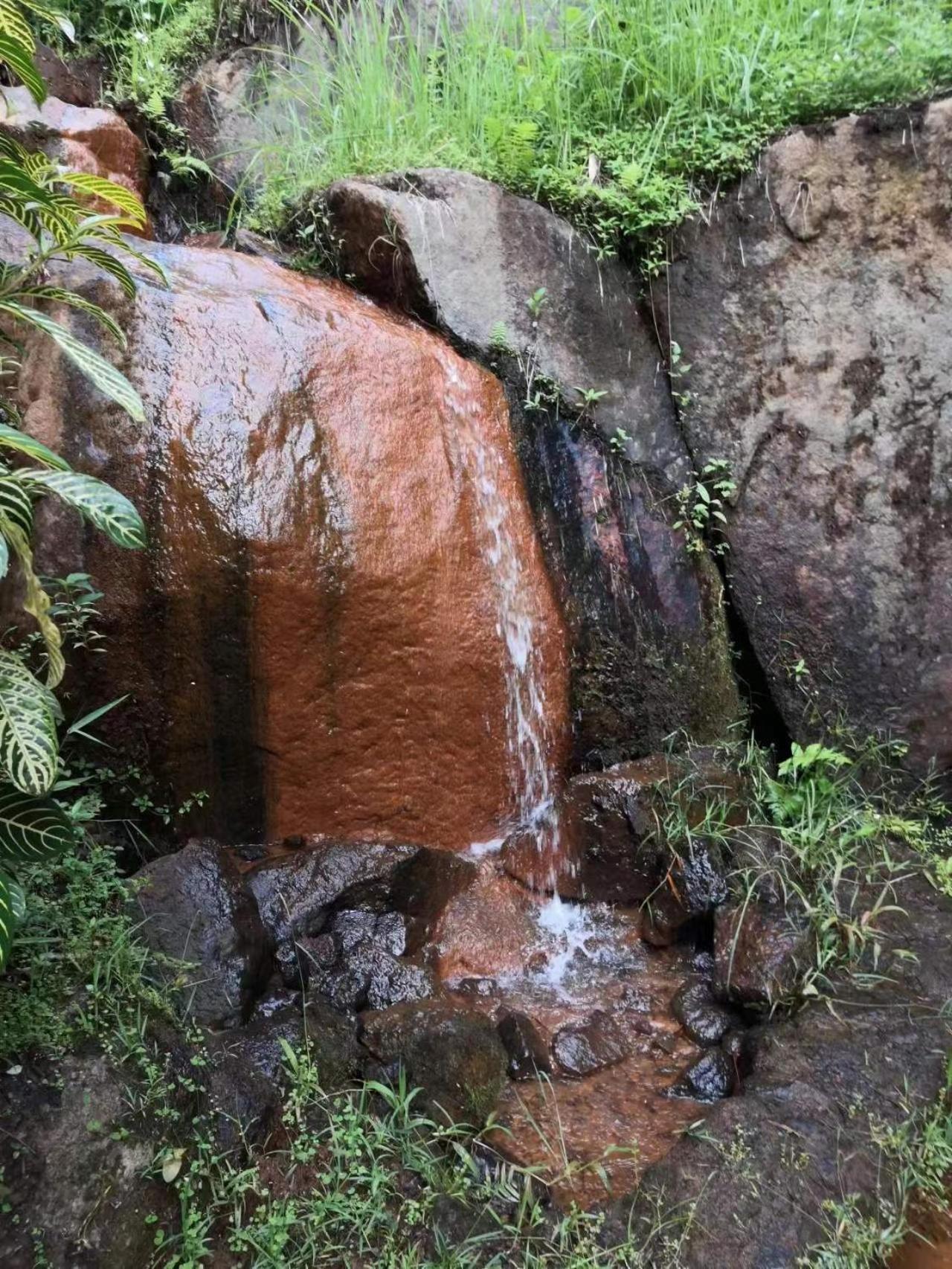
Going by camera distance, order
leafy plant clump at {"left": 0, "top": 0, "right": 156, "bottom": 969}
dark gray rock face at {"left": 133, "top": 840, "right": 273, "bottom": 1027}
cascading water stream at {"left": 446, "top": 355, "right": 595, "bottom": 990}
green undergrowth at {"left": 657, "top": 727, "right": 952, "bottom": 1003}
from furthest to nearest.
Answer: cascading water stream at {"left": 446, "top": 355, "right": 595, "bottom": 990}
green undergrowth at {"left": 657, "top": 727, "right": 952, "bottom": 1003}
dark gray rock face at {"left": 133, "top": 840, "right": 273, "bottom": 1027}
leafy plant clump at {"left": 0, "top": 0, "right": 156, "bottom": 969}

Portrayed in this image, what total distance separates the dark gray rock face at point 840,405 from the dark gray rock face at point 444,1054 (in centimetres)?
214

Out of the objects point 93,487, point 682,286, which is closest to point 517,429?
point 682,286

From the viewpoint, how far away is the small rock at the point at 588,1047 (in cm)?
263

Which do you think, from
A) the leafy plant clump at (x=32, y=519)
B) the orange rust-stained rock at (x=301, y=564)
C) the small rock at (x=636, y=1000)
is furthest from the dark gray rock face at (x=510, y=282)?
the small rock at (x=636, y=1000)

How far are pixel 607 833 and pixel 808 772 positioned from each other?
3.10 ft

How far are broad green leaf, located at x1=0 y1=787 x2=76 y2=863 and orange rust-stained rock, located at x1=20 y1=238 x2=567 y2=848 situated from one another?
95cm

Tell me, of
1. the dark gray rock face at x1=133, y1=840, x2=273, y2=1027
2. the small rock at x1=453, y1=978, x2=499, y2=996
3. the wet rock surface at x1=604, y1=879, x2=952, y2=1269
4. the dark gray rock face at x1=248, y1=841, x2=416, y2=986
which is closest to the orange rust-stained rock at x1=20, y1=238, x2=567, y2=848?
the dark gray rock face at x1=248, y1=841, x2=416, y2=986

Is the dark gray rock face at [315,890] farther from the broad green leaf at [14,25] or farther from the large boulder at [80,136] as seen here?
the large boulder at [80,136]

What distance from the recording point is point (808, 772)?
353cm

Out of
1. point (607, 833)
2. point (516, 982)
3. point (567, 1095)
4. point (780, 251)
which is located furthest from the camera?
point (780, 251)

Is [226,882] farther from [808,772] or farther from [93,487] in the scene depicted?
[808,772]

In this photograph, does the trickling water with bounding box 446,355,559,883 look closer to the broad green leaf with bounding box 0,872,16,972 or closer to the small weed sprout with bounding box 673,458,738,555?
the small weed sprout with bounding box 673,458,738,555

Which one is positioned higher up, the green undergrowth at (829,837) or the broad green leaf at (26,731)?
the broad green leaf at (26,731)

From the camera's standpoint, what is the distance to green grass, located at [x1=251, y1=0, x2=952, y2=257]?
3789 millimetres
